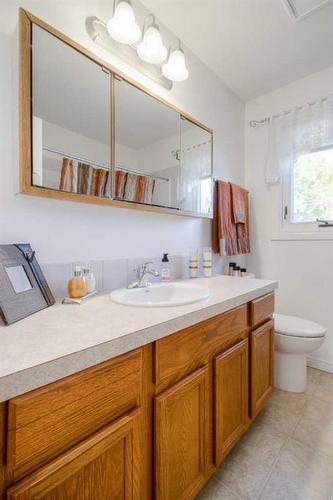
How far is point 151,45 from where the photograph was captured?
3.99ft

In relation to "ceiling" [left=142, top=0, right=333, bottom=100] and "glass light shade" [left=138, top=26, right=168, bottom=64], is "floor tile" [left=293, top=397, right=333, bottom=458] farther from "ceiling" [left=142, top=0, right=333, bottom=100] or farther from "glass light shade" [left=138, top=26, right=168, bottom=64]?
"ceiling" [left=142, top=0, right=333, bottom=100]

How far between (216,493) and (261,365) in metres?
0.57

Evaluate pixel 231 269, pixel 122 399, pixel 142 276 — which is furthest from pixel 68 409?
pixel 231 269

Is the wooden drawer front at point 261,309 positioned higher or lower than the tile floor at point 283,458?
higher

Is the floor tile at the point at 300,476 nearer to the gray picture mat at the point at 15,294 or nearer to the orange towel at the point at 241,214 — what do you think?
the gray picture mat at the point at 15,294

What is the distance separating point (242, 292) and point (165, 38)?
62.2 inches

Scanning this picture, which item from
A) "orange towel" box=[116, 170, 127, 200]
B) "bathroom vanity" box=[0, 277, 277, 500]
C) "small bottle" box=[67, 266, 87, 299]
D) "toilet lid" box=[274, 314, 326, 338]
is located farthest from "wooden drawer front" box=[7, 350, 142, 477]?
"toilet lid" box=[274, 314, 326, 338]

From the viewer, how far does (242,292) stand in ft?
3.66

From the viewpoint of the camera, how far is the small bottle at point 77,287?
3.10 ft

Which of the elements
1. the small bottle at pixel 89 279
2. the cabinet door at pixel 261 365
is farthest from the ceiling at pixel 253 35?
the cabinet door at pixel 261 365

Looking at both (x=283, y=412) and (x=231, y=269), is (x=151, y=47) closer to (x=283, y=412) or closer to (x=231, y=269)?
(x=231, y=269)

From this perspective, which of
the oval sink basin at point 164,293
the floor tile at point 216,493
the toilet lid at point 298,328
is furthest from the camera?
the toilet lid at point 298,328

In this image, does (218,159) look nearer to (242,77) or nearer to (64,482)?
(242,77)

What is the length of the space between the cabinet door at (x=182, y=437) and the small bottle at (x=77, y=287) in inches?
18.7
